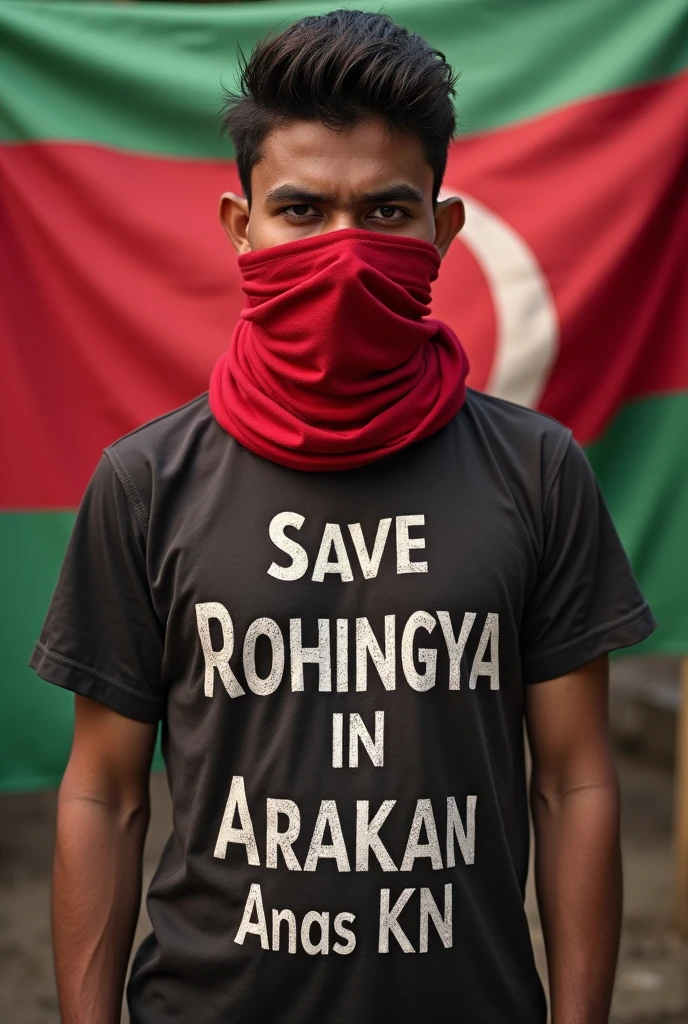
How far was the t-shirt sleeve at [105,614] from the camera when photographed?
5.25ft

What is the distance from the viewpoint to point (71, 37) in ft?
8.56

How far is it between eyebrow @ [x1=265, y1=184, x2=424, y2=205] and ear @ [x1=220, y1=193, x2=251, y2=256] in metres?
0.13

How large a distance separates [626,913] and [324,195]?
3.40 metres

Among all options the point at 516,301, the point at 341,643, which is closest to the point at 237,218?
the point at 341,643

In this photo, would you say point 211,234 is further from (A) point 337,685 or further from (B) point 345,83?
(A) point 337,685

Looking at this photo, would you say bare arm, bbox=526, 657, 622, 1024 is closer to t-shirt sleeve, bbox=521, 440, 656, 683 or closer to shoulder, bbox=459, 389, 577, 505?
t-shirt sleeve, bbox=521, 440, 656, 683

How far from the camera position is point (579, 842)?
1.65m

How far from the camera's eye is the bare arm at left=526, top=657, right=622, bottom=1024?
162 centimetres

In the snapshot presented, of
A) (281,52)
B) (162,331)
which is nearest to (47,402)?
(162,331)

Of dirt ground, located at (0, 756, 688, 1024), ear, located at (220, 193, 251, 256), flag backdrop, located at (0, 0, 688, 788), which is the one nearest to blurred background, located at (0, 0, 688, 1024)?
flag backdrop, located at (0, 0, 688, 788)

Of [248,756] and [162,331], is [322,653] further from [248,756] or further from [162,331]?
[162,331]

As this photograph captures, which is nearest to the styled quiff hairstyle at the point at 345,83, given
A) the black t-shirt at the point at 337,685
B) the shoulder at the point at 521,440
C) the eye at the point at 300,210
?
the eye at the point at 300,210

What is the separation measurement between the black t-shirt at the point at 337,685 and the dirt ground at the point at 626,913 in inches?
87.0

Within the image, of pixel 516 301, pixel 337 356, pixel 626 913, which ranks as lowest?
pixel 626 913
